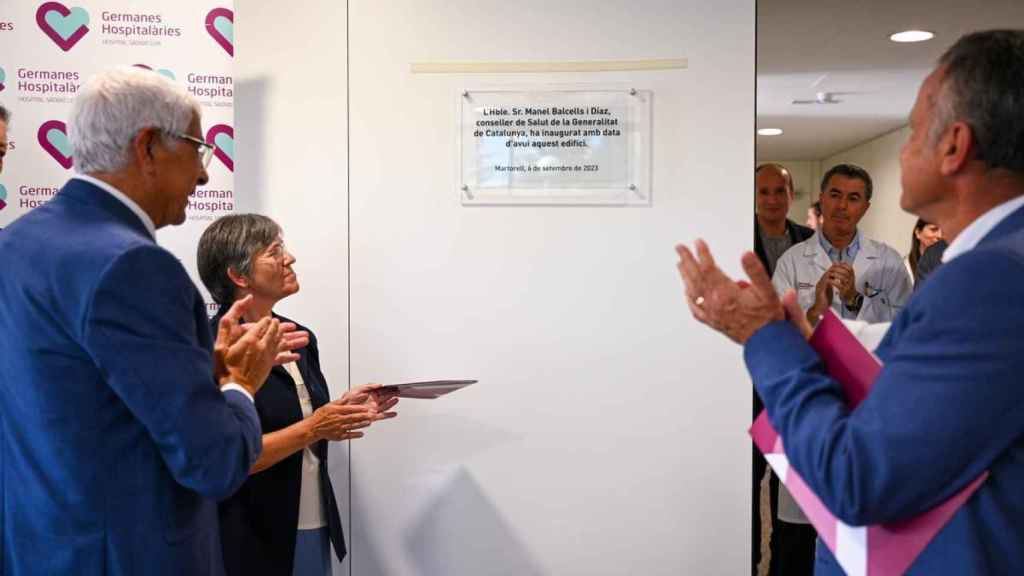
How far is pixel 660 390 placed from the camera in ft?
9.27

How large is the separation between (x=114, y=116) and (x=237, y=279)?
0.94 meters

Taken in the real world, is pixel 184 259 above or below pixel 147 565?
above

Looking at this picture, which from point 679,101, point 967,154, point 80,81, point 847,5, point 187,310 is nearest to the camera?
point 967,154

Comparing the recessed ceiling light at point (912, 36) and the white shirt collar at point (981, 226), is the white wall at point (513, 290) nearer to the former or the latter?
the white shirt collar at point (981, 226)

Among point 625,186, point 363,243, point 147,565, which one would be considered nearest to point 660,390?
point 625,186

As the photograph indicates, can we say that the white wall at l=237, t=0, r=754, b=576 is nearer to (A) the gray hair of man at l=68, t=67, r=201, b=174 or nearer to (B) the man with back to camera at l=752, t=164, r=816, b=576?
(B) the man with back to camera at l=752, t=164, r=816, b=576

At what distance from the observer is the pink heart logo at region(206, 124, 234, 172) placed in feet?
8.38

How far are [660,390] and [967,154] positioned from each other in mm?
1905

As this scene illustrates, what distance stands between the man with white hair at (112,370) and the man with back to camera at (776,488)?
7.42 feet

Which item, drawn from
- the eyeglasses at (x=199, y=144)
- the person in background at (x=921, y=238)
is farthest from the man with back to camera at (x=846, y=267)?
the eyeglasses at (x=199, y=144)

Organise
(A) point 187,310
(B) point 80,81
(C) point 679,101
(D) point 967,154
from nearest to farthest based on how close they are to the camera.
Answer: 1. (D) point 967,154
2. (A) point 187,310
3. (B) point 80,81
4. (C) point 679,101

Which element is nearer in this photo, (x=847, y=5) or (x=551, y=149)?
(x=551, y=149)

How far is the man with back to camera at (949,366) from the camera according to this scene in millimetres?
894

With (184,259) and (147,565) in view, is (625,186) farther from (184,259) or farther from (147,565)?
(147,565)
